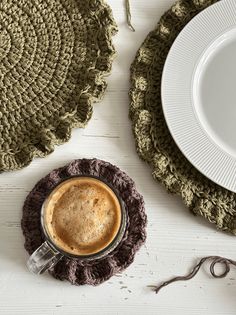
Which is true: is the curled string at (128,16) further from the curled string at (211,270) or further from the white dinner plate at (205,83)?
the curled string at (211,270)

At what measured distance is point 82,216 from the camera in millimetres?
840

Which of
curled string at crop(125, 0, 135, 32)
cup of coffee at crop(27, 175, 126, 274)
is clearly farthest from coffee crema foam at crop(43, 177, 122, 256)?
curled string at crop(125, 0, 135, 32)

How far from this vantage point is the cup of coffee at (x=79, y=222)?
831mm

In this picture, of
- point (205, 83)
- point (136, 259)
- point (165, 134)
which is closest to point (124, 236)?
point (136, 259)

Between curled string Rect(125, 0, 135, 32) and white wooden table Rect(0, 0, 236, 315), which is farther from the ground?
curled string Rect(125, 0, 135, 32)

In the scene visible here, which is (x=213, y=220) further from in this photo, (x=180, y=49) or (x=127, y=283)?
(x=180, y=49)

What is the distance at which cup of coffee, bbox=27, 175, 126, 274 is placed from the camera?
831 millimetres

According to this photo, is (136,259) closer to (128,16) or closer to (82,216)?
(82,216)

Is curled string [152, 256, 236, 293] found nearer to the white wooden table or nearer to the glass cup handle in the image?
the white wooden table

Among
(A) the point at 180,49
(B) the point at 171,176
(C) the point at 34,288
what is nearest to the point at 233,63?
(A) the point at 180,49

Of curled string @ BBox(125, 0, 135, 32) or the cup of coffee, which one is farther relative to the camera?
curled string @ BBox(125, 0, 135, 32)

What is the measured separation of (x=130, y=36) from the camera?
37.5 inches

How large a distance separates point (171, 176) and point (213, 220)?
0.30 ft

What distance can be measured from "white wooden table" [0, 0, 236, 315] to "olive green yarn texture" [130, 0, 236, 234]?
0.03 m
